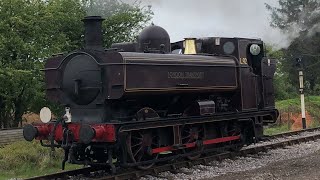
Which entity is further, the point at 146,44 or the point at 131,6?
the point at 131,6

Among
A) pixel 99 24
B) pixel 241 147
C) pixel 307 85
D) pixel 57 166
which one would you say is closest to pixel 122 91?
pixel 99 24

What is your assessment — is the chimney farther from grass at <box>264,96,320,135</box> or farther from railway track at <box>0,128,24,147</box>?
grass at <box>264,96,320,135</box>

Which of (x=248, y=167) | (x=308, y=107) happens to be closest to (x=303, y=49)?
(x=308, y=107)

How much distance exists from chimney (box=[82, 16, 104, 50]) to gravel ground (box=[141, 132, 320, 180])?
263 cm

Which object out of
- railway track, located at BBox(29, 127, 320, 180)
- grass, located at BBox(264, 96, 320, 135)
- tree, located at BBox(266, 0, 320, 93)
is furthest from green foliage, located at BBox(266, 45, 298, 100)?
railway track, located at BBox(29, 127, 320, 180)

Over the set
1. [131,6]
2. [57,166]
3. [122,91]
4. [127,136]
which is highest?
[131,6]

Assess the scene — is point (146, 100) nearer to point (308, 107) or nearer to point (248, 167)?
point (248, 167)

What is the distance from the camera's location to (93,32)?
8.80 m

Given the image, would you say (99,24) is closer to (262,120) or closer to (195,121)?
(195,121)

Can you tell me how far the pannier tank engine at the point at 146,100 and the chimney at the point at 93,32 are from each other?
0.06ft

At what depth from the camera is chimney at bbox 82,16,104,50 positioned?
28.8 ft

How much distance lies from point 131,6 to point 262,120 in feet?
45.5

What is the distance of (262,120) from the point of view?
38.3 feet

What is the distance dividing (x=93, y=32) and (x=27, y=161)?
351cm
